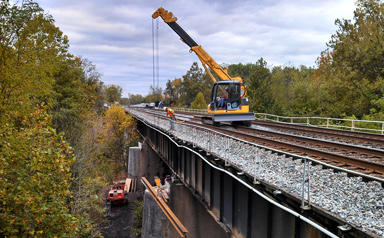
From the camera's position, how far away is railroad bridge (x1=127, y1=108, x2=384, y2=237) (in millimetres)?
4363

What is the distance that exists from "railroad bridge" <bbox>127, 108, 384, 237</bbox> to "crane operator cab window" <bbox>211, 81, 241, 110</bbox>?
6639 millimetres

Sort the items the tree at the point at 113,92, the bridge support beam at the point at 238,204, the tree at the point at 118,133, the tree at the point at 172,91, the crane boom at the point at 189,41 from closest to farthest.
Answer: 1. the bridge support beam at the point at 238,204
2. the crane boom at the point at 189,41
3. the tree at the point at 118,133
4. the tree at the point at 172,91
5. the tree at the point at 113,92

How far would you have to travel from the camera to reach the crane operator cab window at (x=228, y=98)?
18.1 metres

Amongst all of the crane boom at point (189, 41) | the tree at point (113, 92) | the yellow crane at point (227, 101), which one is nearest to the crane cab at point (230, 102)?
the yellow crane at point (227, 101)

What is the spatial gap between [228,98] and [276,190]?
42.3 feet

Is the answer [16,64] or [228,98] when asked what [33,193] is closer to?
[16,64]

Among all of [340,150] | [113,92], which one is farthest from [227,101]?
[113,92]

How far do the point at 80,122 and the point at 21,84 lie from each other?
44.8 ft

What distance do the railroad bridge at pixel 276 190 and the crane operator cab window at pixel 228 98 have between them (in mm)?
6639

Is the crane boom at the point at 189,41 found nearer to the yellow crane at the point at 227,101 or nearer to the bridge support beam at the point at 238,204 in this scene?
the yellow crane at the point at 227,101

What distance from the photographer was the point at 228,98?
18156mm

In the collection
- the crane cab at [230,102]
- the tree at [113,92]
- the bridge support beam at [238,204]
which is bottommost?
the bridge support beam at [238,204]

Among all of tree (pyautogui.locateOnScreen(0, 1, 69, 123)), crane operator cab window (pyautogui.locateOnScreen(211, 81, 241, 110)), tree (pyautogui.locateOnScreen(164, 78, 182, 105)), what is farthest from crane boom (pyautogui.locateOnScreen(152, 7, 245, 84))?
tree (pyautogui.locateOnScreen(164, 78, 182, 105))

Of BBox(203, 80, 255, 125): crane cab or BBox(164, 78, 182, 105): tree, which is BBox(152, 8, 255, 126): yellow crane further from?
BBox(164, 78, 182, 105): tree
